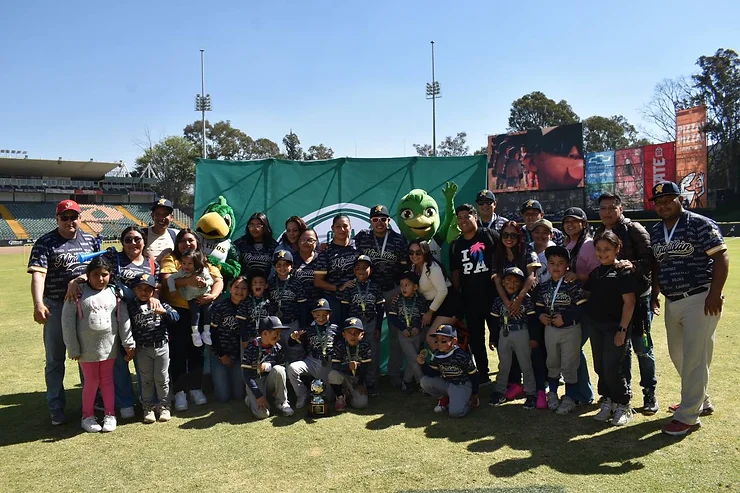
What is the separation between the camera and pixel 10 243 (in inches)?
1537

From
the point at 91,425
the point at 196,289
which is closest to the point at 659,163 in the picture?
the point at 196,289

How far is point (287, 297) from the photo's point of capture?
5.49 metres

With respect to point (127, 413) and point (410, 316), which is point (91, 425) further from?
point (410, 316)

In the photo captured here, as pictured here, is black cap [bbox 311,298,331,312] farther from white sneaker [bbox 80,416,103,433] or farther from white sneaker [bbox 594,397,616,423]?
white sneaker [bbox 594,397,616,423]

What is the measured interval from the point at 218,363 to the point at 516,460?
9.92 feet

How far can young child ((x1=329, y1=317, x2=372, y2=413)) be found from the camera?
17.0 ft

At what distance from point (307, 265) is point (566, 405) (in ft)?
9.05

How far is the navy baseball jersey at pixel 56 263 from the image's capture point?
4.75 meters

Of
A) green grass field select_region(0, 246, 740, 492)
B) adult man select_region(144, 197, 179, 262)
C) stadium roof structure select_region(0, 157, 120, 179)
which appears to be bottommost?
green grass field select_region(0, 246, 740, 492)

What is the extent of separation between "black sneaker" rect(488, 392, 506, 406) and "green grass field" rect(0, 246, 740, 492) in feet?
0.32

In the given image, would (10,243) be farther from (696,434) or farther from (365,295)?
(696,434)

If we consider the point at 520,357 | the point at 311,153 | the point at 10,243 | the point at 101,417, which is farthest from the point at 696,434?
the point at 311,153

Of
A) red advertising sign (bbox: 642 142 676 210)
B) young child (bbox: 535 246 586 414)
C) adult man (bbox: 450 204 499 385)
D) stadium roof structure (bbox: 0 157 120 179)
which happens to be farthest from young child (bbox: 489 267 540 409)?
stadium roof structure (bbox: 0 157 120 179)

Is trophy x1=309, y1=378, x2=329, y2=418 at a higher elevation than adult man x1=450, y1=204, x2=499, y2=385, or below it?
below
